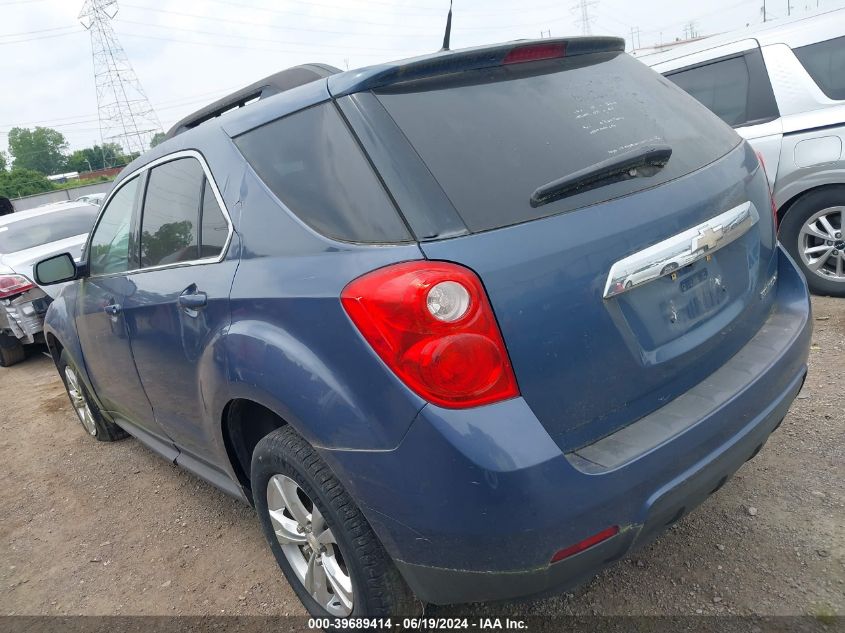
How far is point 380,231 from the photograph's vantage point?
1.70 meters

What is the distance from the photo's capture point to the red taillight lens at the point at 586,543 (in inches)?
63.2

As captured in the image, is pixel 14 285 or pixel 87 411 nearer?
pixel 87 411

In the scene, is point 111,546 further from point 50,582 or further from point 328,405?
point 328,405

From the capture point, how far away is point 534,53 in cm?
207

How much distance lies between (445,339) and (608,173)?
68 centimetres

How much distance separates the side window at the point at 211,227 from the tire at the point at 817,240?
3906 millimetres

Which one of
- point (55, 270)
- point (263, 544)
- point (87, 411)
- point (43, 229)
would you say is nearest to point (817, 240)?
point (263, 544)

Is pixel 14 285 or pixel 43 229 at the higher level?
pixel 43 229

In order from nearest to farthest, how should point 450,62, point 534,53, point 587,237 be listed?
point 587,237 < point 450,62 < point 534,53

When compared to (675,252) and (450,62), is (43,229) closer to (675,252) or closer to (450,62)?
(450,62)

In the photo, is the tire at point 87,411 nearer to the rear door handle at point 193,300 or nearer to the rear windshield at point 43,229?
the rear door handle at point 193,300

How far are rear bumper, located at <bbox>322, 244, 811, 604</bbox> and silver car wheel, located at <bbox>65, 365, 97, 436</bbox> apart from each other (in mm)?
3199

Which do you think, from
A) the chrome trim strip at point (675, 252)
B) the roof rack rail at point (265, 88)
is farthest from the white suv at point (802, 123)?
the roof rack rail at point (265, 88)

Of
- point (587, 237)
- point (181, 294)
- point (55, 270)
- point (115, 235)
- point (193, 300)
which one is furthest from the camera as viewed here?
point (55, 270)
